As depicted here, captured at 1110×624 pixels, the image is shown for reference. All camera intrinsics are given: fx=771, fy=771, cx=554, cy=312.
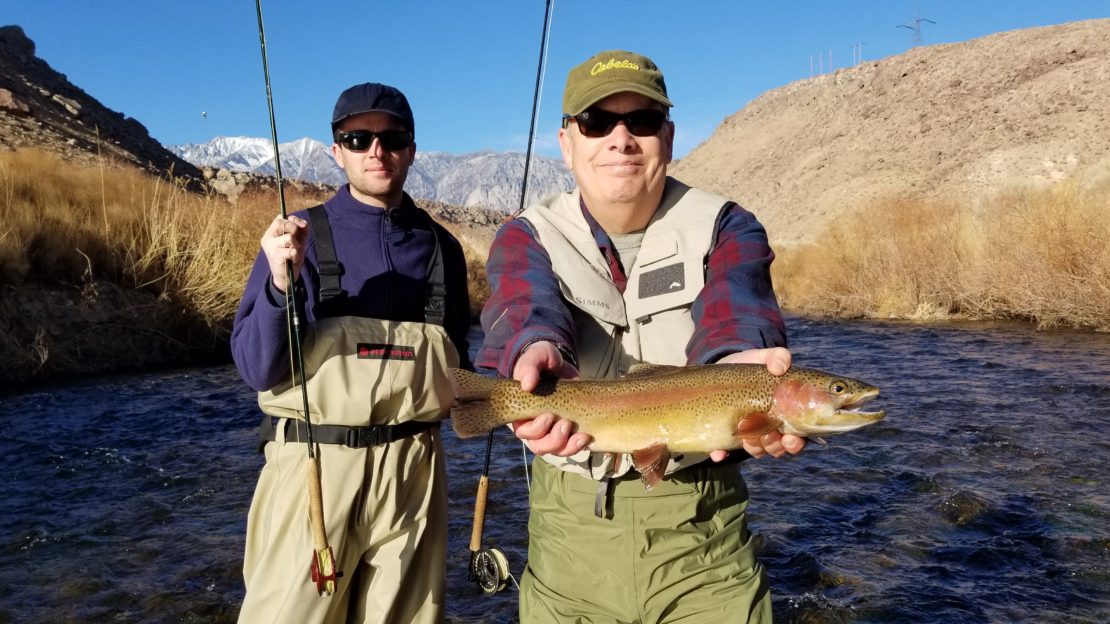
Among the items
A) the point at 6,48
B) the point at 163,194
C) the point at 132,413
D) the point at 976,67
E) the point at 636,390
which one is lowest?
the point at 132,413

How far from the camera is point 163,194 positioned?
1322 centimetres

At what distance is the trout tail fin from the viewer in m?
2.39

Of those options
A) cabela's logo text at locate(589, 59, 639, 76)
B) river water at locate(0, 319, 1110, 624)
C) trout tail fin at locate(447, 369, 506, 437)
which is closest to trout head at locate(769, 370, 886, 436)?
trout tail fin at locate(447, 369, 506, 437)

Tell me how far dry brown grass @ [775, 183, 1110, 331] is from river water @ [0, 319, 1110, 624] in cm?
470

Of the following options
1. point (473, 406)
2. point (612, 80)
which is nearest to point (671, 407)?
point (473, 406)

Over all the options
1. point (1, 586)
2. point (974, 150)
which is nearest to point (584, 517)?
point (1, 586)

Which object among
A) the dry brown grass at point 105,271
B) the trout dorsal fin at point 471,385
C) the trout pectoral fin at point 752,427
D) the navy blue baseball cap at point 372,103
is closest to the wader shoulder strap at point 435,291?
the navy blue baseball cap at point 372,103

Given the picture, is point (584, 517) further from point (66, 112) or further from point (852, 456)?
point (66, 112)

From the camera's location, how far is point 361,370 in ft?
10.3

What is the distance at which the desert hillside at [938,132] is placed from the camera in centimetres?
3988

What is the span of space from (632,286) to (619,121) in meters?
0.49

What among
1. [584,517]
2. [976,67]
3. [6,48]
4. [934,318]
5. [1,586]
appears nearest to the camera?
[584,517]

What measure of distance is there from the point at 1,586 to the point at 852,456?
23.3 feet

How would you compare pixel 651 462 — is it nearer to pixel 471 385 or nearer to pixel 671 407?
pixel 671 407
